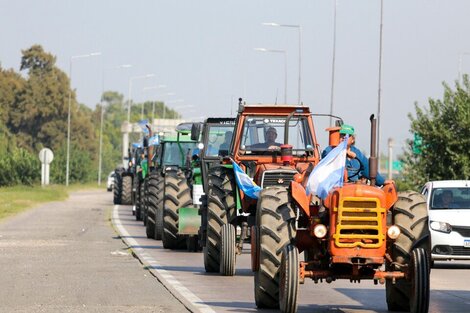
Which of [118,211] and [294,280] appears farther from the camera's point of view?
[118,211]

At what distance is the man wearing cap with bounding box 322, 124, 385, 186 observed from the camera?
16578 millimetres

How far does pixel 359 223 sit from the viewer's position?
1548cm

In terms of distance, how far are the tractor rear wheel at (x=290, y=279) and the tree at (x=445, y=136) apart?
3132 centimetres

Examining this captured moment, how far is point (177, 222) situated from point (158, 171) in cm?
859

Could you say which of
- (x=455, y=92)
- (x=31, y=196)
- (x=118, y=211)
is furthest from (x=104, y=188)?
(x=455, y=92)

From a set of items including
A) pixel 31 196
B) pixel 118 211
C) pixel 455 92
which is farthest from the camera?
pixel 31 196

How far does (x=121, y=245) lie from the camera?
3114cm

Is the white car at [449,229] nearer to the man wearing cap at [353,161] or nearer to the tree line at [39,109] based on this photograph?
the man wearing cap at [353,161]

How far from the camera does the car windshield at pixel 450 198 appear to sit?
27.6m

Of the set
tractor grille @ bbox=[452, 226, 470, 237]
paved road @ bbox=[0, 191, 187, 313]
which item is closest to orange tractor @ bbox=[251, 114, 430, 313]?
paved road @ bbox=[0, 191, 187, 313]

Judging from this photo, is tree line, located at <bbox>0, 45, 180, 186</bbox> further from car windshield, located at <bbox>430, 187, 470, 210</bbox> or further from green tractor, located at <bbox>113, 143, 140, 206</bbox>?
car windshield, located at <bbox>430, 187, 470, 210</bbox>

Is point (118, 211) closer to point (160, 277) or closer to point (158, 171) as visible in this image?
point (158, 171)

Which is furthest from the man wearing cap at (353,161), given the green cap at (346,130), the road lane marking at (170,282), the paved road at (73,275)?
the paved road at (73,275)

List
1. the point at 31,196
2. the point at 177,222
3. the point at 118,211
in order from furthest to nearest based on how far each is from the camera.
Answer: the point at 31,196 < the point at 118,211 < the point at 177,222
